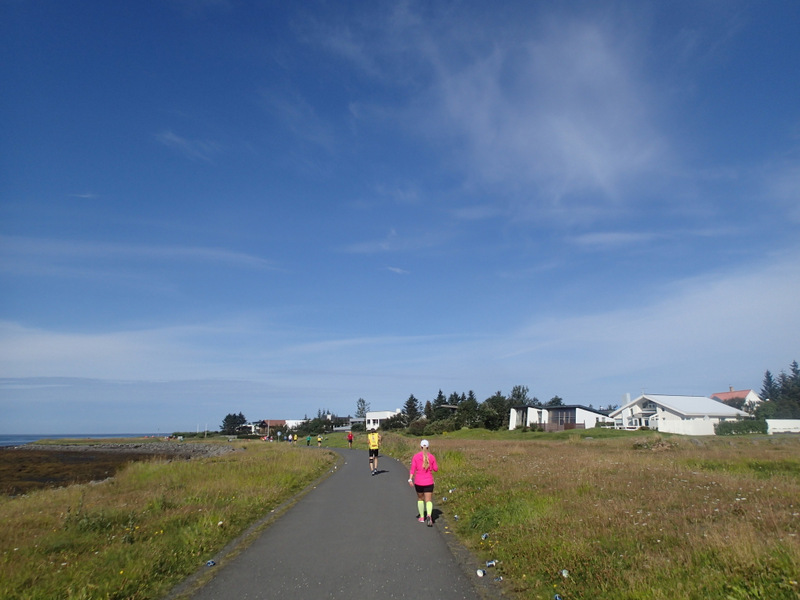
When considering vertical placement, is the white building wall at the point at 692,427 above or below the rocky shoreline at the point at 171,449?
above

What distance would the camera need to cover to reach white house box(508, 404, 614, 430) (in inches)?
3029

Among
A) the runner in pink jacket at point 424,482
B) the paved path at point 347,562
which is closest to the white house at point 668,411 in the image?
the runner in pink jacket at point 424,482

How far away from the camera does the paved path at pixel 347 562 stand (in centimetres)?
657

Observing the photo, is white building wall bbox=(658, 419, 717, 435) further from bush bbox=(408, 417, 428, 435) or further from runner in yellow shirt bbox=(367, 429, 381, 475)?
runner in yellow shirt bbox=(367, 429, 381, 475)

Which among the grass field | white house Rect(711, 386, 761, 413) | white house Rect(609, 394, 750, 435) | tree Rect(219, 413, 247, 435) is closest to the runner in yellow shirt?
the grass field

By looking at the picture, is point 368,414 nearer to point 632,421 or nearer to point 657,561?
point 632,421

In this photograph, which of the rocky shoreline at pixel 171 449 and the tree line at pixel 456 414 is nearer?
the rocky shoreline at pixel 171 449

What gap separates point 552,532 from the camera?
8.45 metres

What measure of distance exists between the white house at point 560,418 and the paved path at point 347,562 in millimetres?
69779

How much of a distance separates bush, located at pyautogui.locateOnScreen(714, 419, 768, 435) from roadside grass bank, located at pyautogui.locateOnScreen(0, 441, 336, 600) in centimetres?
5594

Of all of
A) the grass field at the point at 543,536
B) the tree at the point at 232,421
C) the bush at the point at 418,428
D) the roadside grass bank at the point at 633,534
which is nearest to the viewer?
the roadside grass bank at the point at 633,534

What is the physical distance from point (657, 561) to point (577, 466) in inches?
509

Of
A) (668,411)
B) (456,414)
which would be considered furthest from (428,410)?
(668,411)

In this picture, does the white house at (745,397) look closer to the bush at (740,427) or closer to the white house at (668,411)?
the white house at (668,411)
